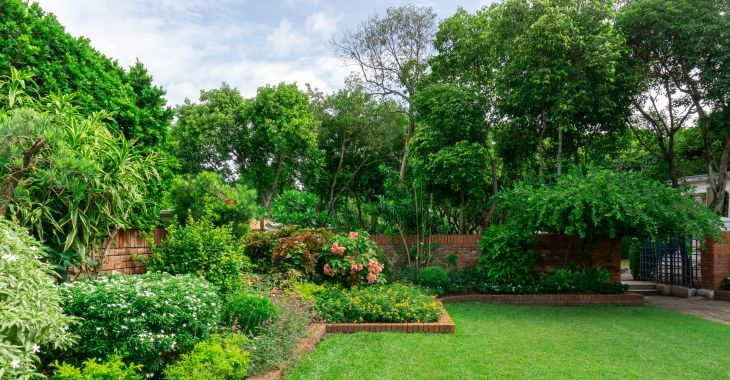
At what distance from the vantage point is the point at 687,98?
13.3 m

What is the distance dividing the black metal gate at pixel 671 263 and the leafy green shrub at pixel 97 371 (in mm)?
12352

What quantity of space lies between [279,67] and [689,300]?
1262 cm

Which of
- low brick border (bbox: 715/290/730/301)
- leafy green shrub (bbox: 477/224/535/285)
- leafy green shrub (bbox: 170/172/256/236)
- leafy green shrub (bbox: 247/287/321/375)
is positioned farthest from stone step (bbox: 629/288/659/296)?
leafy green shrub (bbox: 170/172/256/236)

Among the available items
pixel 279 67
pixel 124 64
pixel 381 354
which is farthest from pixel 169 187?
pixel 279 67

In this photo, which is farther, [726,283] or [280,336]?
[726,283]

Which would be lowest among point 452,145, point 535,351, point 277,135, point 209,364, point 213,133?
point 535,351

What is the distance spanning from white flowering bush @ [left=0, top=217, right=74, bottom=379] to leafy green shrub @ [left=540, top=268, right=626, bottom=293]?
979 cm

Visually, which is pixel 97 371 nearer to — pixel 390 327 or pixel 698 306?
pixel 390 327

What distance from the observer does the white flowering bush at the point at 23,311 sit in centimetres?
297

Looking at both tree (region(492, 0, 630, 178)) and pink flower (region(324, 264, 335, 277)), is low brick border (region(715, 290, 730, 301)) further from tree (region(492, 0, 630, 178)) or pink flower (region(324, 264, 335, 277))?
pink flower (region(324, 264, 335, 277))

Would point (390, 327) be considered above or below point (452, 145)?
below

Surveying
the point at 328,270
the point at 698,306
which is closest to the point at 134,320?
the point at 328,270

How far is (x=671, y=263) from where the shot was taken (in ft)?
44.7

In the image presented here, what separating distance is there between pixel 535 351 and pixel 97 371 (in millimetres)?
4804
